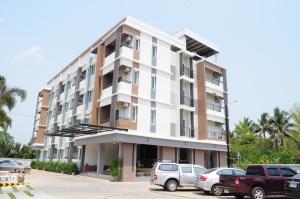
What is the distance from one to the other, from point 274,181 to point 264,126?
4562 centimetres

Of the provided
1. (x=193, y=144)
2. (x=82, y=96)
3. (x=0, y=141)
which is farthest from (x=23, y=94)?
(x=0, y=141)

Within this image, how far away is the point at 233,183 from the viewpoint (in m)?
15.3

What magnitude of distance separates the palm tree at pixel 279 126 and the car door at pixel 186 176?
38.2m

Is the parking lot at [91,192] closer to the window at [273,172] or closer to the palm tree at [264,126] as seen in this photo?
the window at [273,172]

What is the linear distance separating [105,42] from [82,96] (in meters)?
9.25

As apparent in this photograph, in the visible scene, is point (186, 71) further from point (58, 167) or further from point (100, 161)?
point (58, 167)

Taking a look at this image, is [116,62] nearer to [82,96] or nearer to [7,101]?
[82,96]

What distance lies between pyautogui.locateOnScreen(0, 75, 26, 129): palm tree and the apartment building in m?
6.28

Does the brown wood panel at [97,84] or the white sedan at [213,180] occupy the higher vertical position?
the brown wood panel at [97,84]

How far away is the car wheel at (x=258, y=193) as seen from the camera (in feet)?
47.2

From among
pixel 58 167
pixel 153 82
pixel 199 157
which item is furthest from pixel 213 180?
pixel 58 167

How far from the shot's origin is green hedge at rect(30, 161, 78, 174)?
3356 centimetres

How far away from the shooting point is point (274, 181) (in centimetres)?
1461

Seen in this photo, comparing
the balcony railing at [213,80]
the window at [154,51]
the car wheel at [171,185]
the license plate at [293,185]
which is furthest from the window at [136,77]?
the license plate at [293,185]
